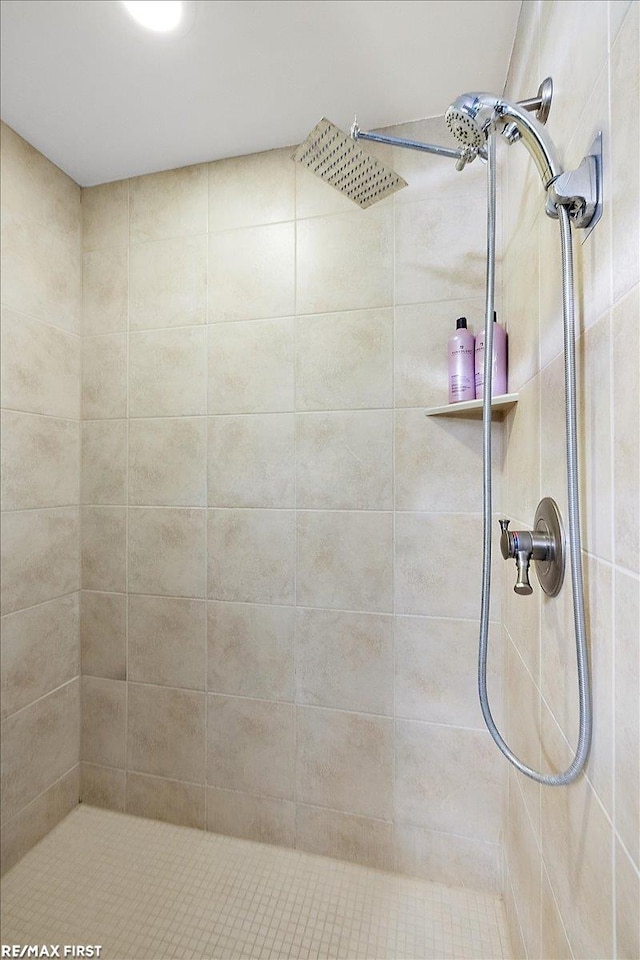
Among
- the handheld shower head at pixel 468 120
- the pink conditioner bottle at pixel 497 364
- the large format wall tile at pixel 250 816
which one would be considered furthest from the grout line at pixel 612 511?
the large format wall tile at pixel 250 816

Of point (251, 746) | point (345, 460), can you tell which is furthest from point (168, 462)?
point (251, 746)

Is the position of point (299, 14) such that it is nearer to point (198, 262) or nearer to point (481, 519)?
point (198, 262)

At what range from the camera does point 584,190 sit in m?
0.62

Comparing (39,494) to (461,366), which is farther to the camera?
(39,494)

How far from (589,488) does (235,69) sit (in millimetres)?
1275

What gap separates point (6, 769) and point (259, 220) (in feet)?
5.78

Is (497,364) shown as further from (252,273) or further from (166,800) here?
(166,800)

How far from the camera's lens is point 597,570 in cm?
62

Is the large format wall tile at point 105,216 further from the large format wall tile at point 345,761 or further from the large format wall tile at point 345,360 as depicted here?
the large format wall tile at point 345,761

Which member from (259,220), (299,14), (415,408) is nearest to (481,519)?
(415,408)

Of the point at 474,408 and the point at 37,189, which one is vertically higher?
the point at 37,189

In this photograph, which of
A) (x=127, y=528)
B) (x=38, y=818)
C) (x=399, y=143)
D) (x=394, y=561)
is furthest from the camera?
(x=127, y=528)

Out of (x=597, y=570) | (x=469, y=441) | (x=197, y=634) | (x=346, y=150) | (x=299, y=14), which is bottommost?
(x=197, y=634)

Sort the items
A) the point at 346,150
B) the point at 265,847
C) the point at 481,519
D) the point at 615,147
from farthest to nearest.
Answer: the point at 265,847 → the point at 481,519 → the point at 346,150 → the point at 615,147
